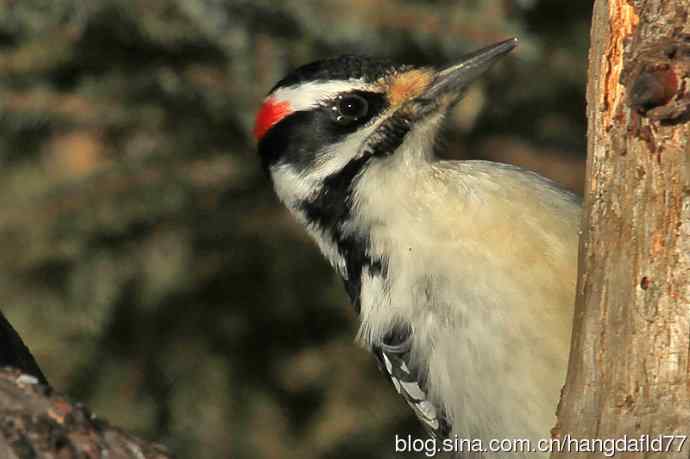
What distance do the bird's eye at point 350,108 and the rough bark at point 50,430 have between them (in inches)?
59.3

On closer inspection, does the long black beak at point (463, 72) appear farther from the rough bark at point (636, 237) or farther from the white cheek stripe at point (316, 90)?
the rough bark at point (636, 237)

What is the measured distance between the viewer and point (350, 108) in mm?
3934

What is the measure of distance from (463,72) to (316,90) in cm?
48

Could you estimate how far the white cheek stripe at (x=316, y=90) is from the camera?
3.91m

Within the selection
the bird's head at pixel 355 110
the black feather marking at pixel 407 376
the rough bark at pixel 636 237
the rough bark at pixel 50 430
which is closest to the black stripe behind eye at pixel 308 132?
the bird's head at pixel 355 110

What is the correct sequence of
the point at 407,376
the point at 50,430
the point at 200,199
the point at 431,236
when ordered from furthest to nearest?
the point at 200,199 → the point at 407,376 → the point at 431,236 → the point at 50,430

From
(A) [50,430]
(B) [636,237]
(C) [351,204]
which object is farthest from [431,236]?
(A) [50,430]

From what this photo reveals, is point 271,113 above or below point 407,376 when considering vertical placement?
above

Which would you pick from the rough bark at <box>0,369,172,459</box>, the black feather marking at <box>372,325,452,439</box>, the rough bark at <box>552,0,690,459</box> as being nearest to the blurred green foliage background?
the black feather marking at <box>372,325,452,439</box>

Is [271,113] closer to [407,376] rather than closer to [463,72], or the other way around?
[463,72]

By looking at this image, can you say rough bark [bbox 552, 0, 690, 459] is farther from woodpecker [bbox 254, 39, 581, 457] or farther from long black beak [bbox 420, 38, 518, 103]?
long black beak [bbox 420, 38, 518, 103]

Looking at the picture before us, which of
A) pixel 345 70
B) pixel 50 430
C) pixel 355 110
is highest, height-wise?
pixel 345 70

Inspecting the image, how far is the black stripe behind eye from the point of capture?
3924mm

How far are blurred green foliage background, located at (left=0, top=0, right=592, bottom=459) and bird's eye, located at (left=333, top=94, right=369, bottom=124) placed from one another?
1.11 metres
